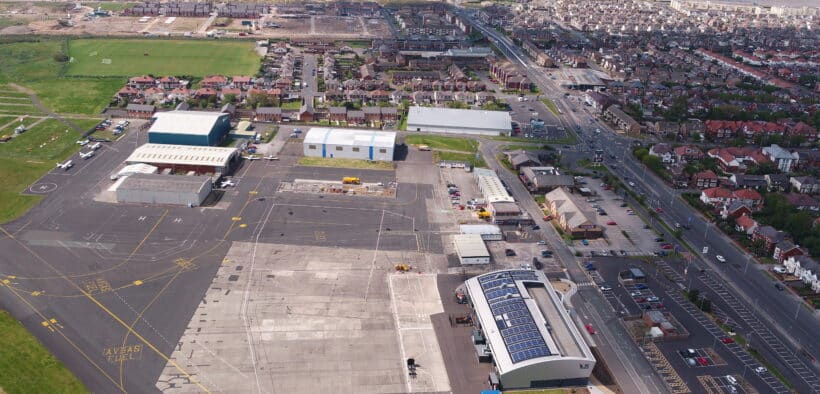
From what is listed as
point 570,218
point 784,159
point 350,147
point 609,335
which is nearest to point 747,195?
point 784,159

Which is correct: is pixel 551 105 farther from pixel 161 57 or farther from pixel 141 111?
pixel 161 57

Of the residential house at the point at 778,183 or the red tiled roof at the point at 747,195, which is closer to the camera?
the red tiled roof at the point at 747,195

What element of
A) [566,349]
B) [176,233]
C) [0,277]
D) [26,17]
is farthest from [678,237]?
[26,17]

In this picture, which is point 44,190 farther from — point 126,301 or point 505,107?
point 505,107

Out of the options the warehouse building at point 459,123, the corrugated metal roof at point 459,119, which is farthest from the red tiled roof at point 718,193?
the corrugated metal roof at point 459,119

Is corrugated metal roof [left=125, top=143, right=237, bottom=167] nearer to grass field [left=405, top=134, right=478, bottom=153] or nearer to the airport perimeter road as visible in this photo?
grass field [left=405, top=134, right=478, bottom=153]

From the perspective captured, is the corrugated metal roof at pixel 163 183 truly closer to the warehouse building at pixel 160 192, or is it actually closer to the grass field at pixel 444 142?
the warehouse building at pixel 160 192
